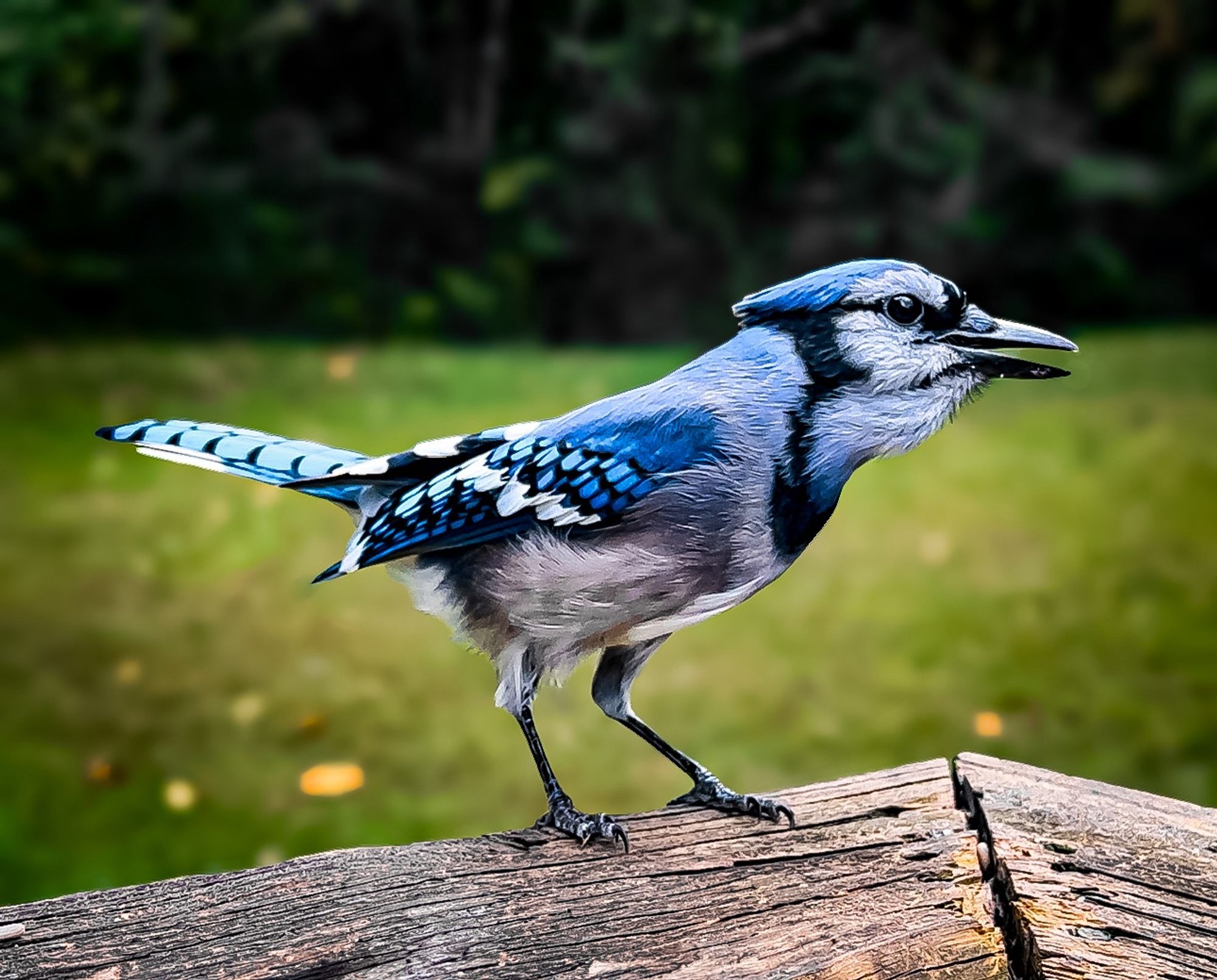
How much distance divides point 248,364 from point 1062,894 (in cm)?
341

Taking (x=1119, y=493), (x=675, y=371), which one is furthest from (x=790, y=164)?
(x=675, y=371)

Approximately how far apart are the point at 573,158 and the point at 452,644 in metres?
1.99

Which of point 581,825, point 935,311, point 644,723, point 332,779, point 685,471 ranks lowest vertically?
point 581,825

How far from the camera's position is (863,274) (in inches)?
70.5

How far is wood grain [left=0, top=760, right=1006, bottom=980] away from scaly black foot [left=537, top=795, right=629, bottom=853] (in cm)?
2

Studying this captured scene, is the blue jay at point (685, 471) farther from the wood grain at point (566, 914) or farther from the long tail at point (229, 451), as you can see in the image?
the wood grain at point (566, 914)

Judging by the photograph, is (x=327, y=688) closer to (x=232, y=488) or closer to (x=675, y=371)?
(x=232, y=488)

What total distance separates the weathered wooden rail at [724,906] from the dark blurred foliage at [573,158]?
2897 mm

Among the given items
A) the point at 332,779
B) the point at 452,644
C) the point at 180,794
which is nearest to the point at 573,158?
the point at 452,644

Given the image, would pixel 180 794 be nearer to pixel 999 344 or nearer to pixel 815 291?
pixel 815 291

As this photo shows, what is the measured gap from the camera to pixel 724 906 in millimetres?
1765

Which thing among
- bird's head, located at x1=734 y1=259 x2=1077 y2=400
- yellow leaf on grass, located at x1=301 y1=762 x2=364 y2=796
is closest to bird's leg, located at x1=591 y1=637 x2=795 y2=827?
bird's head, located at x1=734 y1=259 x2=1077 y2=400

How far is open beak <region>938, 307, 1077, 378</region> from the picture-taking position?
1.77 meters

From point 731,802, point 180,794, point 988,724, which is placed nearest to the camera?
point 731,802
